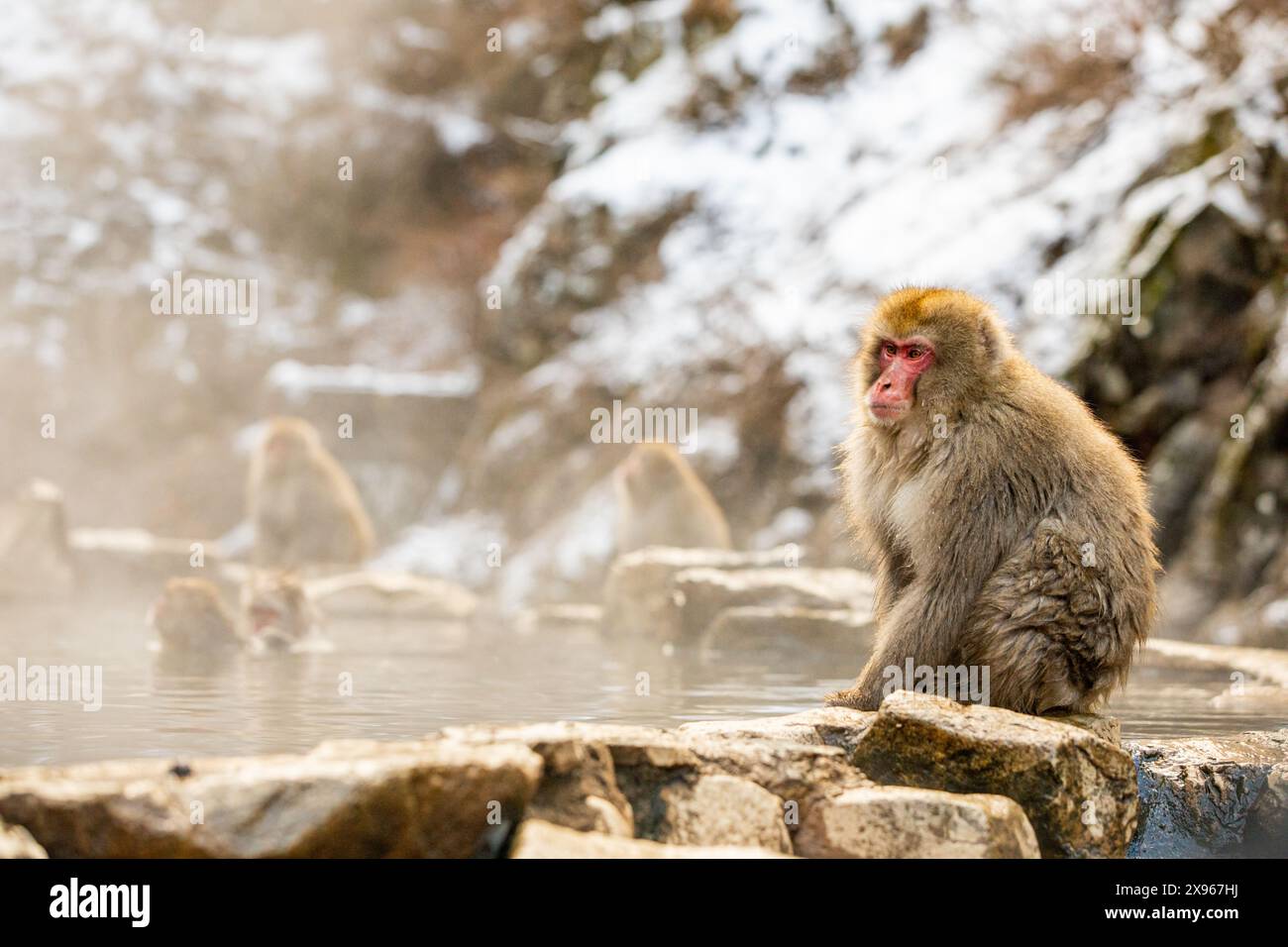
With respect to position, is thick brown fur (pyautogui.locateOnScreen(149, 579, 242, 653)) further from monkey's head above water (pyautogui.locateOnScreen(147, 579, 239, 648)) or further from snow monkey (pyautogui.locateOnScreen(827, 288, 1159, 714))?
snow monkey (pyautogui.locateOnScreen(827, 288, 1159, 714))

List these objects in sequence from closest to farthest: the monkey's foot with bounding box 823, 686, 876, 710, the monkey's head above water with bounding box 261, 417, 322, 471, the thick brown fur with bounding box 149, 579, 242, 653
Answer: the monkey's foot with bounding box 823, 686, 876, 710 → the thick brown fur with bounding box 149, 579, 242, 653 → the monkey's head above water with bounding box 261, 417, 322, 471

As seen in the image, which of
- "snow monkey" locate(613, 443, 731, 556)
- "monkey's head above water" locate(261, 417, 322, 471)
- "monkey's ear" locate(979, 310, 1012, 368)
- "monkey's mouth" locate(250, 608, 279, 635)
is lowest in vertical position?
"monkey's mouth" locate(250, 608, 279, 635)

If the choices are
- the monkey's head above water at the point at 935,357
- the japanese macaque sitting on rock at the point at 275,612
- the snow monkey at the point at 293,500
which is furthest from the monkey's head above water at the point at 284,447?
the monkey's head above water at the point at 935,357

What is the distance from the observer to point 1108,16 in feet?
40.0

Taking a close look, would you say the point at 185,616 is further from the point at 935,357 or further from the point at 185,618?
the point at 935,357

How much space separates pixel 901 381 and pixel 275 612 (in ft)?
12.7

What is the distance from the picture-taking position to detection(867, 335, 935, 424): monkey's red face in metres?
3.45

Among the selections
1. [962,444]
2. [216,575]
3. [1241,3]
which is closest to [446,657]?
[962,444]

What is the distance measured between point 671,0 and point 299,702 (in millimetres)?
14817

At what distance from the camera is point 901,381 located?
11.4 feet

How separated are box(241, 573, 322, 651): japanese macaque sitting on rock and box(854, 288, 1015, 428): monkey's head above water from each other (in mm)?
3724

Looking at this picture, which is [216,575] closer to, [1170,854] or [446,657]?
[446,657]

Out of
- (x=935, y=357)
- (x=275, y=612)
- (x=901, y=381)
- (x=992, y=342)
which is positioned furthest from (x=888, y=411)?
(x=275, y=612)

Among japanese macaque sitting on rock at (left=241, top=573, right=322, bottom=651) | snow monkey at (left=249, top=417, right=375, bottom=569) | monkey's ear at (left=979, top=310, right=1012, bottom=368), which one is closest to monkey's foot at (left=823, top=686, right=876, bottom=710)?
monkey's ear at (left=979, top=310, right=1012, bottom=368)
